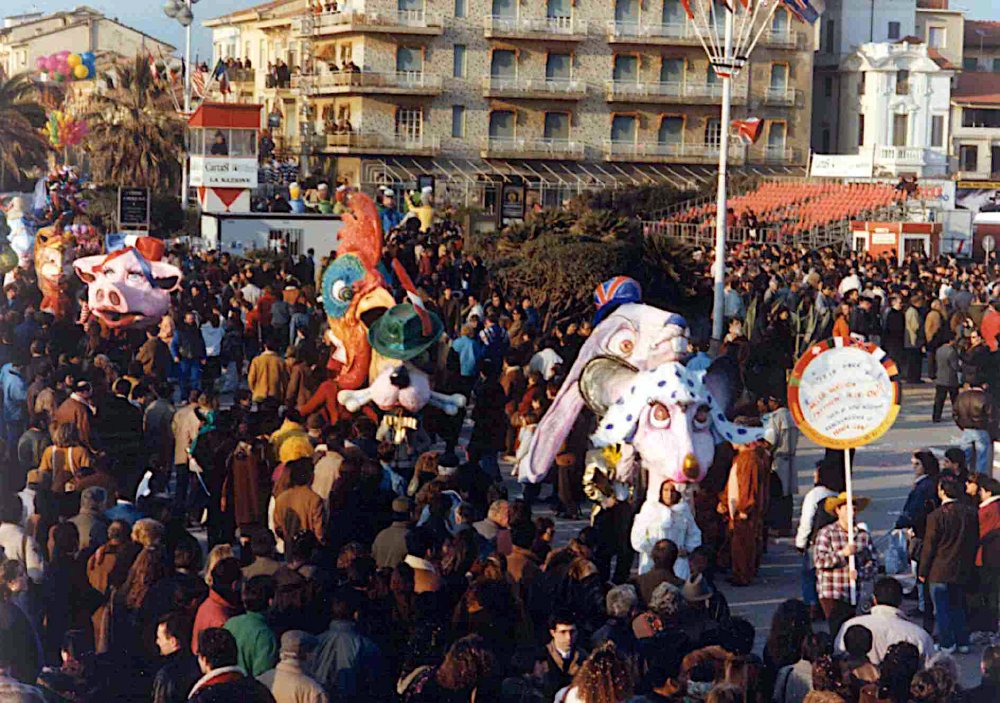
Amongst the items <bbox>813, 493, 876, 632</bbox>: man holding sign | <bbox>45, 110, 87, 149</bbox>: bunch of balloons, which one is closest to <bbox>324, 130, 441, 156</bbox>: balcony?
<bbox>45, 110, 87, 149</bbox>: bunch of balloons

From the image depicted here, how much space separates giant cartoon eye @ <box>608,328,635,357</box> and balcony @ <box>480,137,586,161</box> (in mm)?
46010

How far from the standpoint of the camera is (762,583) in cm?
1347

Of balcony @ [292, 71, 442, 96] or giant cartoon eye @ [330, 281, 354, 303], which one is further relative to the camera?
balcony @ [292, 71, 442, 96]

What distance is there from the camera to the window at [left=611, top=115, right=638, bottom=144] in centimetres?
6131

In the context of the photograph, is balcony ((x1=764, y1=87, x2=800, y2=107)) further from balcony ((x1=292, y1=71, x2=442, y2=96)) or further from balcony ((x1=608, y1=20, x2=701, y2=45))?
balcony ((x1=292, y1=71, x2=442, y2=96))

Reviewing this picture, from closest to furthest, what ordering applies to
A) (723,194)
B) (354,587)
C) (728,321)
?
(354,587) < (728,321) < (723,194)

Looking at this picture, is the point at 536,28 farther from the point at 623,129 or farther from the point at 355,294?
the point at 355,294

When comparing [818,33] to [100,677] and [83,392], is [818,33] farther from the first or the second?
[100,677]

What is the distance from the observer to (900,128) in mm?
67750

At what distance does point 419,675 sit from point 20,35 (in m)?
49.8

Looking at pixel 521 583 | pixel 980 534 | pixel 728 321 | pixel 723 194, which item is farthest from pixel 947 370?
pixel 521 583

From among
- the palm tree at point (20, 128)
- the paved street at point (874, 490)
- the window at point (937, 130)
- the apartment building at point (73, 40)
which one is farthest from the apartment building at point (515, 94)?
the paved street at point (874, 490)

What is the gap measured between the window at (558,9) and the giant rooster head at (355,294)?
42.9 meters

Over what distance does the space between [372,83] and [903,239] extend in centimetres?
2386
